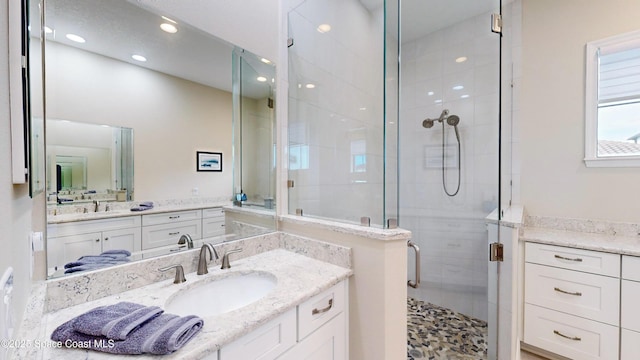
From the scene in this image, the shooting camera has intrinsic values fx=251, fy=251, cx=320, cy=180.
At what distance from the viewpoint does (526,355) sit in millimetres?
1939

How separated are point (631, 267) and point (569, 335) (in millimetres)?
608

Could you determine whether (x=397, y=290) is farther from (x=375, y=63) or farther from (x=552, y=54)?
(x=552, y=54)

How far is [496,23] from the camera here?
1984mm

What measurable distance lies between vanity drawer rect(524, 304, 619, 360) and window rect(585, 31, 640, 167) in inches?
47.7

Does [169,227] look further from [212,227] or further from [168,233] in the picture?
[212,227]

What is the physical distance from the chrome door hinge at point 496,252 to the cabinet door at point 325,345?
1250mm

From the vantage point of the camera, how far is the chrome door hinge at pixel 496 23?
6.43 feet

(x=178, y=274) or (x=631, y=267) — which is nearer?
(x=178, y=274)

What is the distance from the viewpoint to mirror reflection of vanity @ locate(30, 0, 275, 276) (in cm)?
94

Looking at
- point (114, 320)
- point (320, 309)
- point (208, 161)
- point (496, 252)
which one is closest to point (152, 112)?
point (208, 161)

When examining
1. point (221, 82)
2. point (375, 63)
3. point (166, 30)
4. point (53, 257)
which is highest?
point (375, 63)

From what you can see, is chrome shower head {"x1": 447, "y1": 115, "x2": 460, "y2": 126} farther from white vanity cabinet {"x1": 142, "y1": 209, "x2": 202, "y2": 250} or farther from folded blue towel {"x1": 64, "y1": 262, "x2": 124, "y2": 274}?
folded blue towel {"x1": 64, "y1": 262, "x2": 124, "y2": 274}

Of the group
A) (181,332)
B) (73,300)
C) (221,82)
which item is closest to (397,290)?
(181,332)

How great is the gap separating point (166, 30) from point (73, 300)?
120cm
